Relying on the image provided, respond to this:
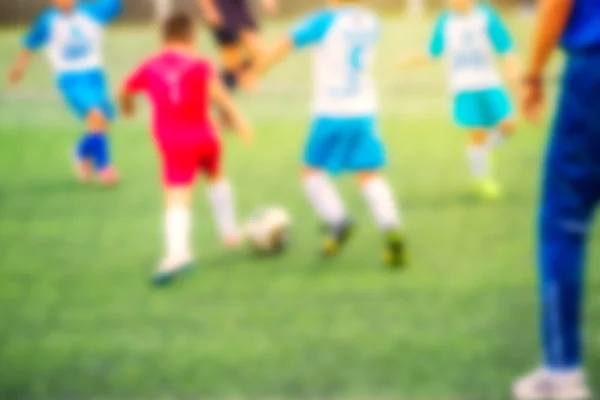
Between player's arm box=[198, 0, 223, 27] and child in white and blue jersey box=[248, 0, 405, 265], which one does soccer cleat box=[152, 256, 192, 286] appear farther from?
player's arm box=[198, 0, 223, 27]

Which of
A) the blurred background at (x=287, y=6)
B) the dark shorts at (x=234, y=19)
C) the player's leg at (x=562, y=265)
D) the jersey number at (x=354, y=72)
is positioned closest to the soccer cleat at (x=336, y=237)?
the jersey number at (x=354, y=72)

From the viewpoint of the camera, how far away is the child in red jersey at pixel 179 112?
183 inches

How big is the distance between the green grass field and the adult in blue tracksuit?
25 cm

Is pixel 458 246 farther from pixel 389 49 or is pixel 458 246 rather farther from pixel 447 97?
pixel 389 49

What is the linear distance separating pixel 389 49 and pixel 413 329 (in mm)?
7784

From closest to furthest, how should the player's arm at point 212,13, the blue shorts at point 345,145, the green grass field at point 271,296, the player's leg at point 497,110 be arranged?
the green grass field at point 271,296 → the blue shorts at point 345,145 → the player's leg at point 497,110 → the player's arm at point 212,13

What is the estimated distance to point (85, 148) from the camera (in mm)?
6371

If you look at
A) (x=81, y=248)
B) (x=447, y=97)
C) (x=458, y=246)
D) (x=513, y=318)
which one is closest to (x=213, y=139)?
(x=81, y=248)

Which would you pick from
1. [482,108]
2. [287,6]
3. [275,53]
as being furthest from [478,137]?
[287,6]

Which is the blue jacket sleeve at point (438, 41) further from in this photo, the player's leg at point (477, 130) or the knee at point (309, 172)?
the knee at point (309, 172)

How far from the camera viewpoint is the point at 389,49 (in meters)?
11.4

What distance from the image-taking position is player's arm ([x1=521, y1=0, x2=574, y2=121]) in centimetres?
294

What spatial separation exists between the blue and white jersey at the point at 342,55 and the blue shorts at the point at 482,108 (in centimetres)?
110

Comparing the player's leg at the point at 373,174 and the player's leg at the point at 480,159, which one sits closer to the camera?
the player's leg at the point at 373,174
